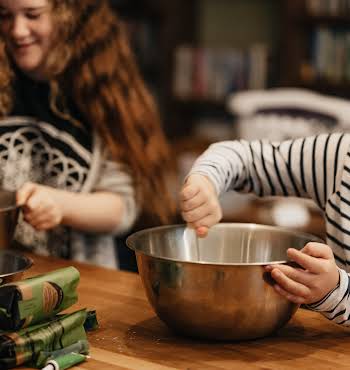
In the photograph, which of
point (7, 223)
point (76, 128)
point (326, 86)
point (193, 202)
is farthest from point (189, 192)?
point (326, 86)

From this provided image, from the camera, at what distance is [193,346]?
1166mm

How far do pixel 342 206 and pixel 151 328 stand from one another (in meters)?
0.43

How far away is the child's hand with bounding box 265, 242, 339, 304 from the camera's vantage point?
3.66 feet

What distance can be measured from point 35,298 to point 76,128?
98 cm

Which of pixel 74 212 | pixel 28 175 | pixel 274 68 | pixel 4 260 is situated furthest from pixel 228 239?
pixel 274 68

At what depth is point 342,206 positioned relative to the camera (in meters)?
1.47

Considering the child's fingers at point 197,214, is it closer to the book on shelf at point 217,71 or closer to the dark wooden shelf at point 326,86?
the dark wooden shelf at point 326,86

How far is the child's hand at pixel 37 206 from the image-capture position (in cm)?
163

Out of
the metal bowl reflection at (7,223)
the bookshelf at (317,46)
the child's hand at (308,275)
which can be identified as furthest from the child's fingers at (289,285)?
the bookshelf at (317,46)

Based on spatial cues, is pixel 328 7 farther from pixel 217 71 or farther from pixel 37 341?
pixel 37 341

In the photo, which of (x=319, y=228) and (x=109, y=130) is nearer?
(x=109, y=130)

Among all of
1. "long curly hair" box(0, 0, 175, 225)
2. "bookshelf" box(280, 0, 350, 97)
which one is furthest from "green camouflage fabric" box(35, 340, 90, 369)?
"bookshelf" box(280, 0, 350, 97)

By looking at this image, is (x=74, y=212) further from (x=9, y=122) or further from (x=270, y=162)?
(x=270, y=162)

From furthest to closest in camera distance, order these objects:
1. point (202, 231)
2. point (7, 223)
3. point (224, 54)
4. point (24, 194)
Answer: point (224, 54) → point (24, 194) → point (7, 223) → point (202, 231)
